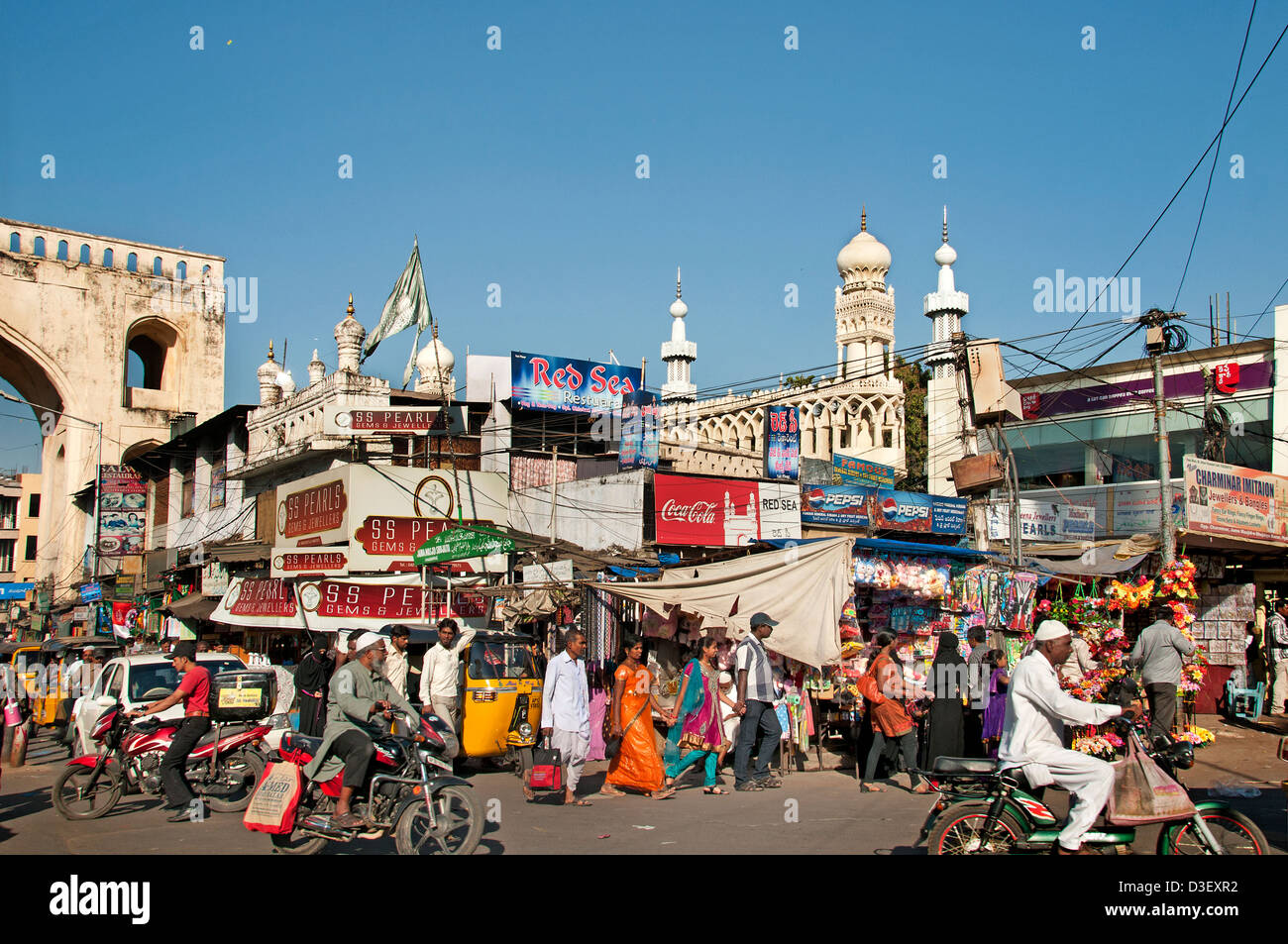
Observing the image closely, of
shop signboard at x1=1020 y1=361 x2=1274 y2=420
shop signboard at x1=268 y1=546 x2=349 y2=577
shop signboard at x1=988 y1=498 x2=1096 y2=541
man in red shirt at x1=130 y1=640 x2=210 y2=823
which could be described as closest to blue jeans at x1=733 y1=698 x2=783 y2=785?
man in red shirt at x1=130 y1=640 x2=210 y2=823

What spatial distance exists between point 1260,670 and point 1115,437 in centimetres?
1103

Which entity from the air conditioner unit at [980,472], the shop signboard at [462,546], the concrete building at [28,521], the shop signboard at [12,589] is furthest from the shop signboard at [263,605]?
the concrete building at [28,521]

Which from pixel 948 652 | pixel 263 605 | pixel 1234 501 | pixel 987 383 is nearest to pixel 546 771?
pixel 948 652

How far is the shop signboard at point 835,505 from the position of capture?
1772 cm

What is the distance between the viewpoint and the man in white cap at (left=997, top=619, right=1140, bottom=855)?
5.55 meters

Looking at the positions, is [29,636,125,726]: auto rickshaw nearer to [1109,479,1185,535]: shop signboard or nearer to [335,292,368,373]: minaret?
[335,292,368,373]: minaret

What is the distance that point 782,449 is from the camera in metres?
19.0

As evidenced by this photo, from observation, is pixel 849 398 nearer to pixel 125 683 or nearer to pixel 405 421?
pixel 405 421

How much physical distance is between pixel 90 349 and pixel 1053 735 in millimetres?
40355

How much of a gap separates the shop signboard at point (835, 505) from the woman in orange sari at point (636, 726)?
841 cm

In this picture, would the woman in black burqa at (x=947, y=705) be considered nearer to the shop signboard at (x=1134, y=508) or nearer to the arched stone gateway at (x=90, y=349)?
the shop signboard at (x=1134, y=508)

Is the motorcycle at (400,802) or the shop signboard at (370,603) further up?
the shop signboard at (370,603)
